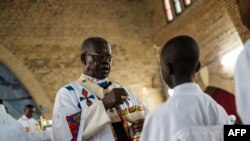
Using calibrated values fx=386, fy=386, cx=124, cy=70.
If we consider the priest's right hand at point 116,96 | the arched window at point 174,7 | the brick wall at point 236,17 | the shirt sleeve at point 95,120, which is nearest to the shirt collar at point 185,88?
the priest's right hand at point 116,96

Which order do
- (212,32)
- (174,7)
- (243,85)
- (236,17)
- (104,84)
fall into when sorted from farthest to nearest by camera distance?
(174,7)
(212,32)
(236,17)
(104,84)
(243,85)

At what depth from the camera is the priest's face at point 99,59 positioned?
10.8 ft

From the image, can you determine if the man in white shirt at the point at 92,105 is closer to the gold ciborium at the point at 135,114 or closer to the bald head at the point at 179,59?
the gold ciborium at the point at 135,114

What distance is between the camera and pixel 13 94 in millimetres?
9305

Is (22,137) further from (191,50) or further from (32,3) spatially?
(32,3)

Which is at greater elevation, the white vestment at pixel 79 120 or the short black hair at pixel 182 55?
the short black hair at pixel 182 55

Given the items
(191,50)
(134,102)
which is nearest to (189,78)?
(191,50)

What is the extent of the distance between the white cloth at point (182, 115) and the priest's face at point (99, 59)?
1329 millimetres

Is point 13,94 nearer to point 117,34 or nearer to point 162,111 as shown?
point 117,34

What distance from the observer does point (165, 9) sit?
11750 millimetres

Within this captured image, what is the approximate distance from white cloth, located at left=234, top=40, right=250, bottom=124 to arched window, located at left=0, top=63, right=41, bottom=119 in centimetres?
811

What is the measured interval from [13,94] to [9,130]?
4653mm

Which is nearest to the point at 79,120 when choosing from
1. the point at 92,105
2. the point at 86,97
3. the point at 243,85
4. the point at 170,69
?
the point at 92,105

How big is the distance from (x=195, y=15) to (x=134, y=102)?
294 inches
